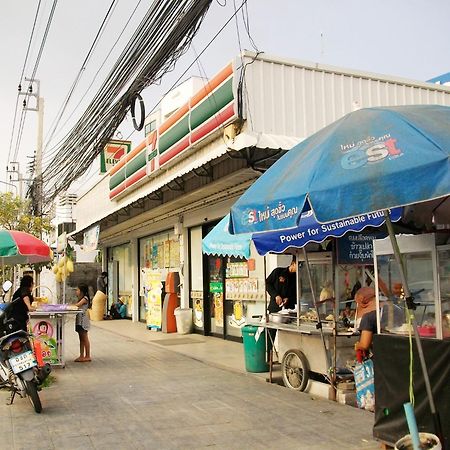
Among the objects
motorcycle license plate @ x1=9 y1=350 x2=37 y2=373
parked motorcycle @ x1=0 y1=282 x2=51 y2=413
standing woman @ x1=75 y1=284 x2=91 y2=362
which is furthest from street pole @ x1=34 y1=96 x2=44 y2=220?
motorcycle license plate @ x1=9 y1=350 x2=37 y2=373

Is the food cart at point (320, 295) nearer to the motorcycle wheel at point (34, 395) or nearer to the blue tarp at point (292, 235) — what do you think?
the blue tarp at point (292, 235)

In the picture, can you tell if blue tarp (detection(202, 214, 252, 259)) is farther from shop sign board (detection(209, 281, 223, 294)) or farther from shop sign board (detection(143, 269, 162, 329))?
shop sign board (detection(143, 269, 162, 329))

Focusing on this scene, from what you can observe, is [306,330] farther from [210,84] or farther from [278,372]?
[210,84]

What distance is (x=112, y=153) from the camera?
23.9 metres

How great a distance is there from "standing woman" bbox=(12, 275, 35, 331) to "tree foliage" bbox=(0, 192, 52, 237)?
14953mm

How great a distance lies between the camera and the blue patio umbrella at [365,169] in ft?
11.4

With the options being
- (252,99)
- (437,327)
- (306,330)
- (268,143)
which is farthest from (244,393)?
(252,99)

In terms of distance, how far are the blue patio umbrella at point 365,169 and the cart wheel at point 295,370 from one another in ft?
11.0

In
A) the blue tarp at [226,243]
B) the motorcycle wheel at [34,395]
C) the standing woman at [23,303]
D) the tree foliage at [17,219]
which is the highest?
the tree foliage at [17,219]

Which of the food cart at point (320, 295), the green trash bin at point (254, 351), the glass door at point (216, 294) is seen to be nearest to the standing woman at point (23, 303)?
the food cart at point (320, 295)

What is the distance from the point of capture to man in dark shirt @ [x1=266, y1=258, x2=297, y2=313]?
30.9 ft

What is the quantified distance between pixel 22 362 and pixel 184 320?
8544 millimetres

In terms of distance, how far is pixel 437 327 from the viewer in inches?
194

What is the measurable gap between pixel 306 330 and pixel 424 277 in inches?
102
